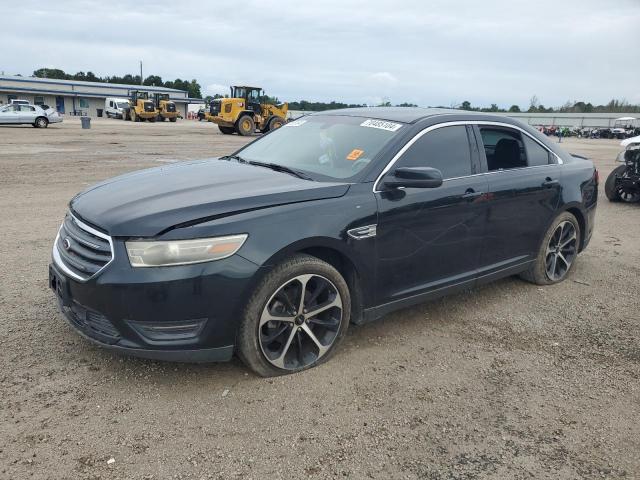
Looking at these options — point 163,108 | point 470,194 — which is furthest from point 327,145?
point 163,108

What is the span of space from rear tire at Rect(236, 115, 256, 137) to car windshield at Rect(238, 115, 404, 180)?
83.3ft

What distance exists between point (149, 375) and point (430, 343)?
6.48ft

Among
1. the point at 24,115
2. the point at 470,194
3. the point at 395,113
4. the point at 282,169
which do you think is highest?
the point at 395,113

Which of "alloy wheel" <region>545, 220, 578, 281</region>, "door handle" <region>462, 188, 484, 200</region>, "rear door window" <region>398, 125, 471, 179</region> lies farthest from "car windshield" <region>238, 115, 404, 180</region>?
"alloy wheel" <region>545, 220, 578, 281</region>

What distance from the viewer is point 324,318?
3408mm

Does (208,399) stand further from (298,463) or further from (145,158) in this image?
(145,158)

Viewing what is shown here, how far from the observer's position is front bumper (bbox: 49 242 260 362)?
2795 mm

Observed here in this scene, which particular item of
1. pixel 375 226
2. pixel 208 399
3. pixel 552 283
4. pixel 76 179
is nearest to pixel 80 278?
pixel 208 399

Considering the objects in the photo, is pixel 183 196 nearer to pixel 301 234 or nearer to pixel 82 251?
pixel 82 251

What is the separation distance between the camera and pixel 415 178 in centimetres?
348

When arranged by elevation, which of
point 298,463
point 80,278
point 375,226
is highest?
point 375,226

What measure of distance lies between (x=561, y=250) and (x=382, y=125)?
2.53 meters

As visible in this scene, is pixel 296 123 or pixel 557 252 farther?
pixel 557 252

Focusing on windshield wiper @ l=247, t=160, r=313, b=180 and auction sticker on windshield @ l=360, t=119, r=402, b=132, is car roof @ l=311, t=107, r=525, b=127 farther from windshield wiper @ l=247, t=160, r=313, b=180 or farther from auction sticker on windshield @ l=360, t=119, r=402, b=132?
windshield wiper @ l=247, t=160, r=313, b=180
